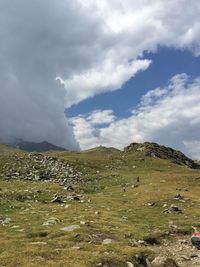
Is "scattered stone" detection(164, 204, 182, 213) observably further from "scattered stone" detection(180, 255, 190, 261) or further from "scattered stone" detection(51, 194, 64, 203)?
"scattered stone" detection(180, 255, 190, 261)

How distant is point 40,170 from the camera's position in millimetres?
83812

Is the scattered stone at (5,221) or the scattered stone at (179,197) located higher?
the scattered stone at (179,197)

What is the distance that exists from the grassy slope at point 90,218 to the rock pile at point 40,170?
4025 millimetres

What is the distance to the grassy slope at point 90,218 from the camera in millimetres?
27109

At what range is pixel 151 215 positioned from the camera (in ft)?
154

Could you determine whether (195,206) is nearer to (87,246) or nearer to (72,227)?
(72,227)

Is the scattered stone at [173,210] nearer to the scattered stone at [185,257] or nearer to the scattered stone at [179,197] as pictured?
the scattered stone at [179,197]

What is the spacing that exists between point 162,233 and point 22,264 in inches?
592

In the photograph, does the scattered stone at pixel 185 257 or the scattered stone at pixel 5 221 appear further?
the scattered stone at pixel 5 221

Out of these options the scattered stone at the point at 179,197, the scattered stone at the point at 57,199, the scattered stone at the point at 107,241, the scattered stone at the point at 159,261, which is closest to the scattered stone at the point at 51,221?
the scattered stone at the point at 107,241

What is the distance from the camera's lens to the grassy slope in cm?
2711

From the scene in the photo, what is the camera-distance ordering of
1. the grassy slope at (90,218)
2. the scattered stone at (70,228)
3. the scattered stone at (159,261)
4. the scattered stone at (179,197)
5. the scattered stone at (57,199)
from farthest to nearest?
the scattered stone at (179,197), the scattered stone at (57,199), the scattered stone at (70,228), the grassy slope at (90,218), the scattered stone at (159,261)

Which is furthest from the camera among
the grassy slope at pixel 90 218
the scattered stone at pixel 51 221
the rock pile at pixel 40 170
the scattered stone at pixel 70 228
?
the rock pile at pixel 40 170

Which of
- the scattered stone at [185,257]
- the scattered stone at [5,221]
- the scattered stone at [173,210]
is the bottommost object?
the scattered stone at [185,257]
